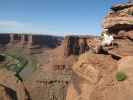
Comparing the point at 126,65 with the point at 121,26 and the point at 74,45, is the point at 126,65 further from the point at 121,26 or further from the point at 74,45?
the point at 74,45

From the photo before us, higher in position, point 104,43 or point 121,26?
point 121,26

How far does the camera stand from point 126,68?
20312 millimetres

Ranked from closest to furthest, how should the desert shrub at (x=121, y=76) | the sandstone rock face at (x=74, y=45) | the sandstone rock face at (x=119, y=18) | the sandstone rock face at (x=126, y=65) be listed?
the desert shrub at (x=121, y=76) → the sandstone rock face at (x=126, y=65) → the sandstone rock face at (x=119, y=18) → the sandstone rock face at (x=74, y=45)

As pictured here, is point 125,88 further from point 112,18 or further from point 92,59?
point 112,18

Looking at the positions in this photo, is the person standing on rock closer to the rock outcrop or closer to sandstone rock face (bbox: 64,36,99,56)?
the rock outcrop

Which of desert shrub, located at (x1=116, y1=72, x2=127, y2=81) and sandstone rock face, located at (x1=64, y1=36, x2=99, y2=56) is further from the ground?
desert shrub, located at (x1=116, y1=72, x2=127, y2=81)

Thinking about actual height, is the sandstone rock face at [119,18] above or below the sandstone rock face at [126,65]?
above

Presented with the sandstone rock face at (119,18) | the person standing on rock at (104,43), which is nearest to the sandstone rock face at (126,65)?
the person standing on rock at (104,43)

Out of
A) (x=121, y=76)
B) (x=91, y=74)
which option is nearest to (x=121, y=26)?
(x=121, y=76)

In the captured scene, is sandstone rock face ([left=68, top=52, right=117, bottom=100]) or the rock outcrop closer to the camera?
sandstone rock face ([left=68, top=52, right=117, bottom=100])

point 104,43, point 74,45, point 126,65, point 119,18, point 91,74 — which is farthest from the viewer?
point 74,45

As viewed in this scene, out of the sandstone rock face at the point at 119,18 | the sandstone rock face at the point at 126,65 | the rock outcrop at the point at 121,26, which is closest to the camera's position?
the sandstone rock face at the point at 126,65

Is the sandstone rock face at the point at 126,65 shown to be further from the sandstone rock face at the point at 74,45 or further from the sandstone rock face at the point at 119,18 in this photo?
the sandstone rock face at the point at 74,45

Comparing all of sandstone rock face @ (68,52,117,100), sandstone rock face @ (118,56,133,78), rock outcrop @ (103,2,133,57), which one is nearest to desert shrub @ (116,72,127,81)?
sandstone rock face @ (118,56,133,78)
